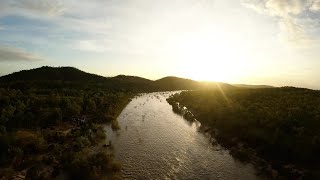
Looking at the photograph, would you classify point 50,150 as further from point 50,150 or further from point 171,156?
point 171,156

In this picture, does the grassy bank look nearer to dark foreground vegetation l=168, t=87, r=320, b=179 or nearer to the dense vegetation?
the dense vegetation

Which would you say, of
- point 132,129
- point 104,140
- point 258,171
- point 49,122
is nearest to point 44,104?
point 49,122

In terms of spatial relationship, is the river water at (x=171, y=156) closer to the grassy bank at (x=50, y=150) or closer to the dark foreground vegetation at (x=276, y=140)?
the dark foreground vegetation at (x=276, y=140)

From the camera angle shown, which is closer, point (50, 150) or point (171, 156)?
point (50, 150)

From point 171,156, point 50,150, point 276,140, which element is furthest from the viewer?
point 276,140

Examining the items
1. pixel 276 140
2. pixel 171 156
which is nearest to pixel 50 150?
pixel 171 156

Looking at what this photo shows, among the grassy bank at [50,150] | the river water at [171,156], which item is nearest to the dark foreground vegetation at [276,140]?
the river water at [171,156]

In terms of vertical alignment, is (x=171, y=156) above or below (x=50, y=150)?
below

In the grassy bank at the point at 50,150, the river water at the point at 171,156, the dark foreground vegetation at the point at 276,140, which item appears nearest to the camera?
the grassy bank at the point at 50,150

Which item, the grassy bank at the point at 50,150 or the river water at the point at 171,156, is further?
the river water at the point at 171,156
